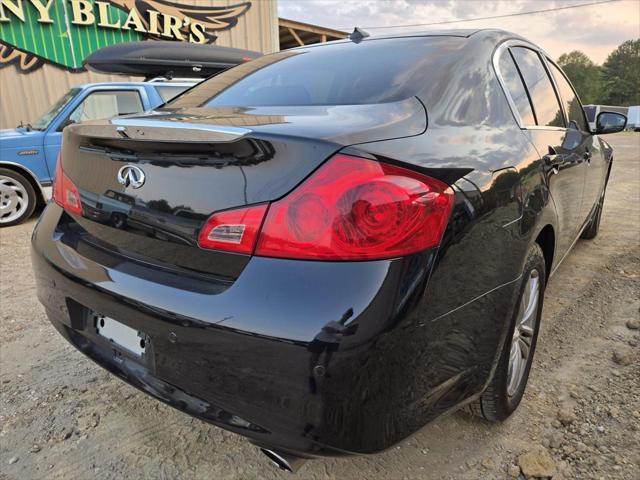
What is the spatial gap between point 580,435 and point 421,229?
132 centimetres

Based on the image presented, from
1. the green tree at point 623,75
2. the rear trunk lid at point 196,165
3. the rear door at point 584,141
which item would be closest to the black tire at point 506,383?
the rear trunk lid at point 196,165

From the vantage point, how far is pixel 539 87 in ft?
8.29

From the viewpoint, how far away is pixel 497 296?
153cm

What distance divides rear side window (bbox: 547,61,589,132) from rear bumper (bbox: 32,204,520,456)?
214cm

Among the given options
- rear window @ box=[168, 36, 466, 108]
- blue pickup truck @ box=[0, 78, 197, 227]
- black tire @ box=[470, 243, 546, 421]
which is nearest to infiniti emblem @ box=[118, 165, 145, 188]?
rear window @ box=[168, 36, 466, 108]

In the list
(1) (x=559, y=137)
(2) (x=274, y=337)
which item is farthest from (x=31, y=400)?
(1) (x=559, y=137)

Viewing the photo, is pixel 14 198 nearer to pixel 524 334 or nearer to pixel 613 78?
pixel 524 334

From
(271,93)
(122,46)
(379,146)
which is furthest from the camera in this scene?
(122,46)

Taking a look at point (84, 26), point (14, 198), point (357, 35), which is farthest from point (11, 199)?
point (84, 26)

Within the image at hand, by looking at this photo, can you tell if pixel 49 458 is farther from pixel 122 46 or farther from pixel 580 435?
pixel 122 46

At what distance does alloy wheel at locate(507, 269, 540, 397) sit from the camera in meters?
1.91

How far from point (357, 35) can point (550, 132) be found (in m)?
1.12

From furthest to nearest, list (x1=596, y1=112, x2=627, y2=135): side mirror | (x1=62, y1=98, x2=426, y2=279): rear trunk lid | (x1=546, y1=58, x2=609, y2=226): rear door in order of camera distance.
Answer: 1. (x1=596, y1=112, x2=627, y2=135): side mirror
2. (x1=546, y1=58, x2=609, y2=226): rear door
3. (x1=62, y1=98, x2=426, y2=279): rear trunk lid

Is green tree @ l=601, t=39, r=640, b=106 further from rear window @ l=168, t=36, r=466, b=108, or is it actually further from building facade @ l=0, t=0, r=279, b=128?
rear window @ l=168, t=36, r=466, b=108
